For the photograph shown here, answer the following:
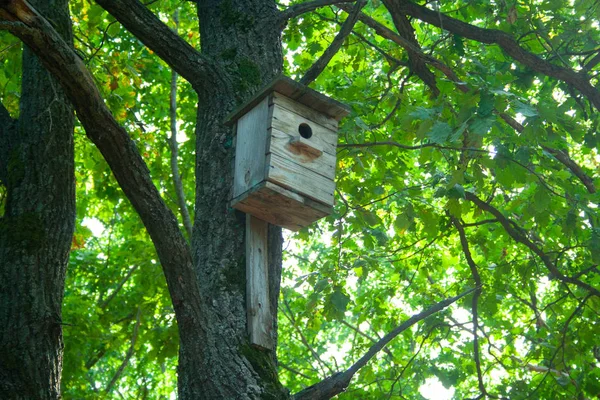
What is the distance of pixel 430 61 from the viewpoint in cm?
485

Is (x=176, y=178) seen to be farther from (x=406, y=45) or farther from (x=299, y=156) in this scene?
(x=299, y=156)

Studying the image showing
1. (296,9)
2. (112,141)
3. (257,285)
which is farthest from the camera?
(296,9)

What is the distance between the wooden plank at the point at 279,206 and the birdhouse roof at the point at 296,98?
42 centimetres

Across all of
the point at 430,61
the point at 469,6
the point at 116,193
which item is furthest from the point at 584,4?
the point at 116,193

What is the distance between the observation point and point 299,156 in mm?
Result: 3234

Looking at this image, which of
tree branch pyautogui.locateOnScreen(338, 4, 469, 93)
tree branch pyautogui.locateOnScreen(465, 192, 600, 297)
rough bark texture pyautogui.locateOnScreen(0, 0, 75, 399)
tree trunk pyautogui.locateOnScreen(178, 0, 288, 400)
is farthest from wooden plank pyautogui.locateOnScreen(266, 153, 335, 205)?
tree branch pyautogui.locateOnScreen(465, 192, 600, 297)

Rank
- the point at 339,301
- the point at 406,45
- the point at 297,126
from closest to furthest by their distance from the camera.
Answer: the point at 297,126 → the point at 406,45 → the point at 339,301

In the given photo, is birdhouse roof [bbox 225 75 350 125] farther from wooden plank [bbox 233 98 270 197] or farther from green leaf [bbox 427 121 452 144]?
green leaf [bbox 427 121 452 144]

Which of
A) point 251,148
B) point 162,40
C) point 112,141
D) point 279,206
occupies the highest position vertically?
point 162,40

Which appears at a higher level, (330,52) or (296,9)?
(296,9)

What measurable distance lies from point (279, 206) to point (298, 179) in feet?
0.49

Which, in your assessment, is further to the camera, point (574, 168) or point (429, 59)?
point (574, 168)

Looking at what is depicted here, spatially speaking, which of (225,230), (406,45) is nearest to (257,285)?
(225,230)

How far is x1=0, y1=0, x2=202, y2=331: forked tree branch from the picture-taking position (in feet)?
7.95
